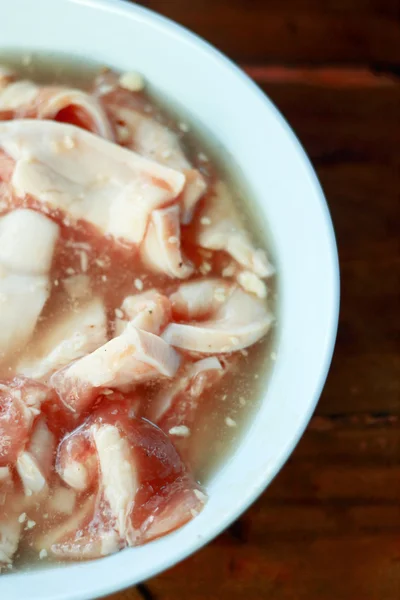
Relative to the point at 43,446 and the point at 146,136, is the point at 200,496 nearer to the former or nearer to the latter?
the point at 43,446

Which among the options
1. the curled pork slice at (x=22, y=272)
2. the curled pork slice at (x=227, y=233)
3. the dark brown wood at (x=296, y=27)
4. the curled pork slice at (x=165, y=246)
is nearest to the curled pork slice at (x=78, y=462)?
the curled pork slice at (x=22, y=272)

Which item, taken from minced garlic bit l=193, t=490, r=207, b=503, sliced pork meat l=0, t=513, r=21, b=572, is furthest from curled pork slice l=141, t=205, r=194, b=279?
sliced pork meat l=0, t=513, r=21, b=572

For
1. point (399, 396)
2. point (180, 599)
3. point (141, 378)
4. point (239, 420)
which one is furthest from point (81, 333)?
point (399, 396)

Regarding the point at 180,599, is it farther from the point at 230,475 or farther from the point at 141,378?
the point at 141,378

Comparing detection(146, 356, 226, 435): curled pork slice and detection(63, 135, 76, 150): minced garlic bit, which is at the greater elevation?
detection(63, 135, 76, 150): minced garlic bit

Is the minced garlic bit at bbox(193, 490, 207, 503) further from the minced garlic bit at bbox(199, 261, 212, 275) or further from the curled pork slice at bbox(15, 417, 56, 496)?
the minced garlic bit at bbox(199, 261, 212, 275)

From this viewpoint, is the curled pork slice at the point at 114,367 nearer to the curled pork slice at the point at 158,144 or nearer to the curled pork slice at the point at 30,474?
the curled pork slice at the point at 30,474
